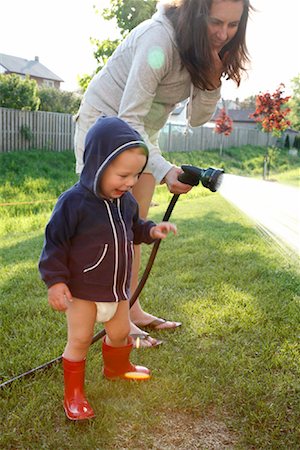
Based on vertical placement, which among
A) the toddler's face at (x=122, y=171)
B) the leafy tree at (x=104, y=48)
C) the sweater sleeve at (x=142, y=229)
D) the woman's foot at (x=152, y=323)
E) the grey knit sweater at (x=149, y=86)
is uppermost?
the leafy tree at (x=104, y=48)

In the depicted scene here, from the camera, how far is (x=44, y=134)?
16.2 m

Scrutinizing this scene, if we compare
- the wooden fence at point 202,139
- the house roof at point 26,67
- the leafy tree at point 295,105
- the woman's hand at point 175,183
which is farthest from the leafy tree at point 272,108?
the house roof at point 26,67

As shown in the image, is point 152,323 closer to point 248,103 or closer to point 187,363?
point 187,363

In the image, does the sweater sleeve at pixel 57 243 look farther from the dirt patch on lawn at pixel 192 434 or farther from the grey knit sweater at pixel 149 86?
the dirt patch on lawn at pixel 192 434

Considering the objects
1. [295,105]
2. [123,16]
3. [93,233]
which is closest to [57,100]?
[123,16]

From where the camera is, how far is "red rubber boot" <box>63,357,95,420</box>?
204 cm

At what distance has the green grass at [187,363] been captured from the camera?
197cm

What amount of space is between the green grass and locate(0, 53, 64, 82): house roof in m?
50.0

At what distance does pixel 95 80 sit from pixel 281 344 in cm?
171

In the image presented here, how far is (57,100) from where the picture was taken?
2248 cm

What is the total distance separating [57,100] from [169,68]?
21.1m

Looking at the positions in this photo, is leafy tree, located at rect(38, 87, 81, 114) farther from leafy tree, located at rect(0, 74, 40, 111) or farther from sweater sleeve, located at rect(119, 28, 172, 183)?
sweater sleeve, located at rect(119, 28, 172, 183)

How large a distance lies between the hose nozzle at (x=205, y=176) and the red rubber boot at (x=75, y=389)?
0.90 m

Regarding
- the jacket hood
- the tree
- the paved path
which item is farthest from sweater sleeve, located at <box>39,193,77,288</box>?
the tree
